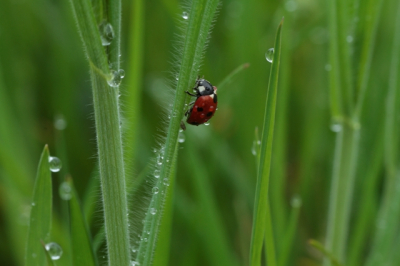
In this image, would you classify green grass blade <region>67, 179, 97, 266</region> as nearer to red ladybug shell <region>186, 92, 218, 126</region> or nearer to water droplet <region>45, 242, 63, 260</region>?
water droplet <region>45, 242, 63, 260</region>

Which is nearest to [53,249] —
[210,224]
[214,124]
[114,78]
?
[114,78]

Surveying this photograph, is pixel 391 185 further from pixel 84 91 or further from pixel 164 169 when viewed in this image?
pixel 84 91

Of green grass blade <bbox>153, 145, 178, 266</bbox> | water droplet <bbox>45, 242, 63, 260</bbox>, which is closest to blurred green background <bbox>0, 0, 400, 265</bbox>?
green grass blade <bbox>153, 145, 178, 266</bbox>

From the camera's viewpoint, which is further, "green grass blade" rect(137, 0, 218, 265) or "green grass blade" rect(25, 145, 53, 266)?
"green grass blade" rect(25, 145, 53, 266)

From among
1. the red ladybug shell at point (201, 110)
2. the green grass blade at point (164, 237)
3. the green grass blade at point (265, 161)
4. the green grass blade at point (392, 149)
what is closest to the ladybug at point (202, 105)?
the red ladybug shell at point (201, 110)

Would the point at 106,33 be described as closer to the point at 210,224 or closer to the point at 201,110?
the point at 201,110

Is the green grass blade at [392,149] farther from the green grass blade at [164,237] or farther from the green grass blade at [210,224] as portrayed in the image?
the green grass blade at [164,237]

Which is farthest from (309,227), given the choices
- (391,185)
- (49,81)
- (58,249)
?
(49,81)
